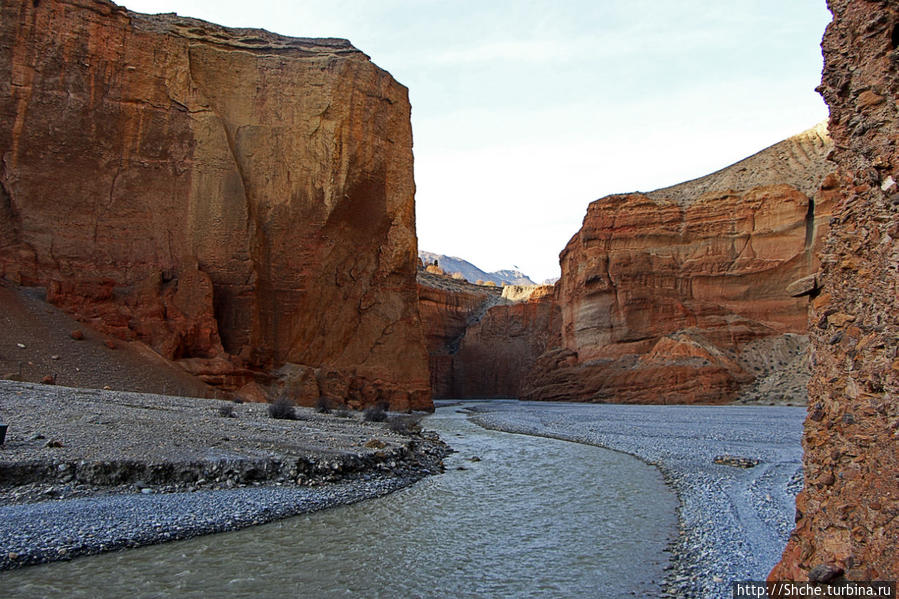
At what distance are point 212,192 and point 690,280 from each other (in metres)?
30.2

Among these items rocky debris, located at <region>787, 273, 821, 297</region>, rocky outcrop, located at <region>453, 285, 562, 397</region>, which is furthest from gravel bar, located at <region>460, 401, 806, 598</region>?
rocky outcrop, located at <region>453, 285, 562, 397</region>

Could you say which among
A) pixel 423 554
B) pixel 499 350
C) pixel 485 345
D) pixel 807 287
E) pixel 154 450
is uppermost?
pixel 485 345

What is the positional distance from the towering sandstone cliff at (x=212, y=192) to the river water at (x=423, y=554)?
50.4ft

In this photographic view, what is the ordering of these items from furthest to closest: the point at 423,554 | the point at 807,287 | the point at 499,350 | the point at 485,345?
the point at 485,345
the point at 499,350
the point at 423,554
the point at 807,287

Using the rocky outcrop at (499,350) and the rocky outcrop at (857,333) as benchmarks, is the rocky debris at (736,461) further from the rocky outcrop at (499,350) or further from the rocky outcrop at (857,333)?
the rocky outcrop at (499,350)

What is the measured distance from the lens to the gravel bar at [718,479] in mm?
5621

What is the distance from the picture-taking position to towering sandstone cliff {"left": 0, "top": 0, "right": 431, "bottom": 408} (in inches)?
874

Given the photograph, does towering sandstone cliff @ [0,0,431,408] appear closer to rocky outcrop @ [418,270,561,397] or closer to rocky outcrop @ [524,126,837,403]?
rocky outcrop @ [524,126,837,403]

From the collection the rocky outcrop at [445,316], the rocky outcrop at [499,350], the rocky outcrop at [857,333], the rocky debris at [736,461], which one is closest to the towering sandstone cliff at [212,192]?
the rocky debris at [736,461]

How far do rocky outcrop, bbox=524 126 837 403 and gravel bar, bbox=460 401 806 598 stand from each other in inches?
547

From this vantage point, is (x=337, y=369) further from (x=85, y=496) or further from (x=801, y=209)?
(x=801, y=209)

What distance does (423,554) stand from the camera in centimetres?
626

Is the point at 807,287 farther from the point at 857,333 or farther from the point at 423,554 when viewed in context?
the point at 423,554

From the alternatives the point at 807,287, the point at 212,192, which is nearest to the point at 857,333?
the point at 807,287
